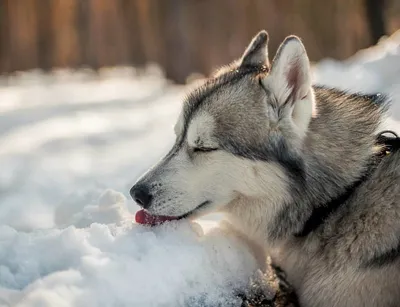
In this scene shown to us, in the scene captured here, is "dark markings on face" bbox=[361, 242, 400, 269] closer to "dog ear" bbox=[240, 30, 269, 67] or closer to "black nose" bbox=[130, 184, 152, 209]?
"black nose" bbox=[130, 184, 152, 209]

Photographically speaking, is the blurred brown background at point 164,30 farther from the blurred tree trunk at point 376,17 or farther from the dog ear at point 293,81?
the dog ear at point 293,81

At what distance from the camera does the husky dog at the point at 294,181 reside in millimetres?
3033

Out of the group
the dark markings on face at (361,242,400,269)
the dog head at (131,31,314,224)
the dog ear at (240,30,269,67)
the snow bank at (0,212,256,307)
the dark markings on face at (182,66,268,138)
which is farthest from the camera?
the dog ear at (240,30,269,67)

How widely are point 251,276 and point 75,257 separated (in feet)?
2.93

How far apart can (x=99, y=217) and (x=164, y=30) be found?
8.94 metres

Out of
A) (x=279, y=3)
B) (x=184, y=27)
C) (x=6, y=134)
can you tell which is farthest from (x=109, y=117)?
(x=279, y=3)

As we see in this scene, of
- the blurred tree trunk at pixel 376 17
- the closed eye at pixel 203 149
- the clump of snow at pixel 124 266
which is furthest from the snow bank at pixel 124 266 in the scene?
the blurred tree trunk at pixel 376 17

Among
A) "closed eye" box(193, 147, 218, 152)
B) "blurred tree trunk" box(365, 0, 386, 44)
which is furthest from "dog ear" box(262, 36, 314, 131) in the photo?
"blurred tree trunk" box(365, 0, 386, 44)

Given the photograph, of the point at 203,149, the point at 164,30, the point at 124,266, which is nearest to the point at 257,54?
the point at 203,149

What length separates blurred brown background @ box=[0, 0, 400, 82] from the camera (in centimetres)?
1216

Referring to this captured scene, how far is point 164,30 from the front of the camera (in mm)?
12078

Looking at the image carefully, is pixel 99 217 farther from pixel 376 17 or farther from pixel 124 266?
pixel 376 17

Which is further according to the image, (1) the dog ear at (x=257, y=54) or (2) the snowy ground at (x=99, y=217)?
(1) the dog ear at (x=257, y=54)

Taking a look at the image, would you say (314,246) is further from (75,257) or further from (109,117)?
(109,117)
